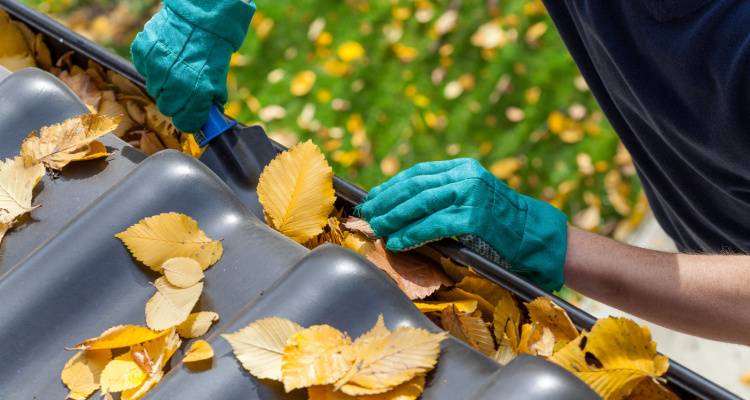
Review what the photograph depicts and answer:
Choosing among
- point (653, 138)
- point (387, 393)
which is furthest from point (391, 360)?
point (653, 138)

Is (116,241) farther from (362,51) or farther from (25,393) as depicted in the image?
(362,51)

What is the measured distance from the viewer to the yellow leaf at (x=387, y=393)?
3.13 feet

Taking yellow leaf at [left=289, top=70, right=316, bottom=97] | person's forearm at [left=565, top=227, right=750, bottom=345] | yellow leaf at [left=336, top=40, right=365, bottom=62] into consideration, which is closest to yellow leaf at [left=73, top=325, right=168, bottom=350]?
person's forearm at [left=565, top=227, right=750, bottom=345]

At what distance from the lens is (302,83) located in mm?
3092

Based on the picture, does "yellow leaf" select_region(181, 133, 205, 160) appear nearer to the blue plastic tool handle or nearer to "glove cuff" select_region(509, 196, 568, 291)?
the blue plastic tool handle

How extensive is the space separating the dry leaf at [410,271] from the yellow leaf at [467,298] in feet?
0.05

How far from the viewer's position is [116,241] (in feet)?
3.69

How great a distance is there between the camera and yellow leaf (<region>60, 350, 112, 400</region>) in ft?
3.41

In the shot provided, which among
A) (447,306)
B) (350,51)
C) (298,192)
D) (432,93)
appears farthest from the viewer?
(350,51)

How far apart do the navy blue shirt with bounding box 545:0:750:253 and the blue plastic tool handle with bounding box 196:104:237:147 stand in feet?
2.43

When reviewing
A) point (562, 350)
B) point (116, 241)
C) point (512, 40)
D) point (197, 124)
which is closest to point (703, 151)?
point (562, 350)

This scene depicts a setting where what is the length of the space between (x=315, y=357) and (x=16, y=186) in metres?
0.61

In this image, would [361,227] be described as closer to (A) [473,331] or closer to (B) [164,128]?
(A) [473,331]

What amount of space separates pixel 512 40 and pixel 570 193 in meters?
0.74
